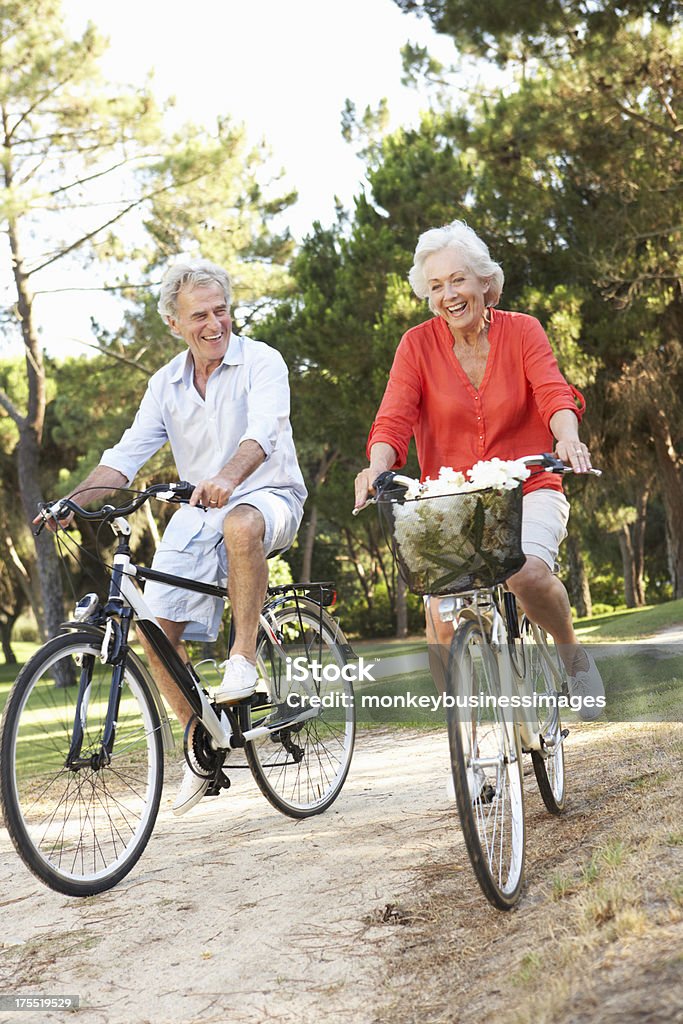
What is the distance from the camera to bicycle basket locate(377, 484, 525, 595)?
9.71 ft

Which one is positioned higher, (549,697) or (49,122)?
(49,122)

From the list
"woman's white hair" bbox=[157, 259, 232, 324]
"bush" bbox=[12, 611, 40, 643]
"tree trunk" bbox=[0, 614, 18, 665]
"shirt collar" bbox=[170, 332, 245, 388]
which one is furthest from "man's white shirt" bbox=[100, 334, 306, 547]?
"bush" bbox=[12, 611, 40, 643]

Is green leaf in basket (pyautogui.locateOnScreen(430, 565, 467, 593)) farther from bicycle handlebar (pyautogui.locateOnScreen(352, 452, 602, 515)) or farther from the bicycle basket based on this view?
bicycle handlebar (pyautogui.locateOnScreen(352, 452, 602, 515))

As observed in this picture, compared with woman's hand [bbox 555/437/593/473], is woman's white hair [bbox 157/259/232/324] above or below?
above

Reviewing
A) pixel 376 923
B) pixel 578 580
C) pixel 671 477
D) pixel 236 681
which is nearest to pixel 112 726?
pixel 236 681

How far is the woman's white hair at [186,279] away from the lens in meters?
4.14

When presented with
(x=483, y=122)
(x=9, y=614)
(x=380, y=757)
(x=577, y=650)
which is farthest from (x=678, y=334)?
(x=9, y=614)

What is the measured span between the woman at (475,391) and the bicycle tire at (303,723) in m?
1.05

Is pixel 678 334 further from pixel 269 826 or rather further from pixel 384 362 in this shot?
pixel 269 826

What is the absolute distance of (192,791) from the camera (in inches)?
155

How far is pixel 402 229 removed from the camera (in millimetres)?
20250

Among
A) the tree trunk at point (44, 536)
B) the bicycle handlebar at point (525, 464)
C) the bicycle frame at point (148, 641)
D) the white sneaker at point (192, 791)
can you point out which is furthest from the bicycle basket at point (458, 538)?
the tree trunk at point (44, 536)

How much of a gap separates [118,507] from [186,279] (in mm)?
989

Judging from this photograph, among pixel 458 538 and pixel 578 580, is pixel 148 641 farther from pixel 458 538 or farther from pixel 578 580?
pixel 578 580
